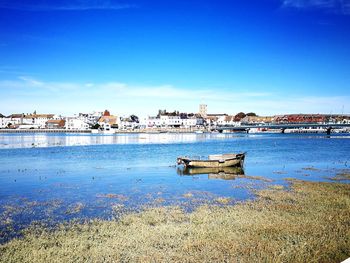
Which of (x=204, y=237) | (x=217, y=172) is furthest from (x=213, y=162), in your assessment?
(x=204, y=237)

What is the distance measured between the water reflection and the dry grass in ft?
48.0

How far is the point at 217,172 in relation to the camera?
38594 millimetres

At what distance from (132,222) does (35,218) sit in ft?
19.8

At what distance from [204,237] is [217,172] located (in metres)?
24.5

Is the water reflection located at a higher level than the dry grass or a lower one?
lower

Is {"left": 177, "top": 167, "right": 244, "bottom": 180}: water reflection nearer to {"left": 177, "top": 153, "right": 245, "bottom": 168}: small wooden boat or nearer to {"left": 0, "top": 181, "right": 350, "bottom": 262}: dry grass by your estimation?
{"left": 177, "top": 153, "right": 245, "bottom": 168}: small wooden boat

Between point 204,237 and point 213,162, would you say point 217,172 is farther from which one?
point 204,237

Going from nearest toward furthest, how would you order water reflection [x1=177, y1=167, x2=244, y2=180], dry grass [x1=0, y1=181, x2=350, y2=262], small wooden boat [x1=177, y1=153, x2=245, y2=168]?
dry grass [x1=0, y1=181, x2=350, y2=262]
water reflection [x1=177, y1=167, x2=244, y2=180]
small wooden boat [x1=177, y1=153, x2=245, y2=168]

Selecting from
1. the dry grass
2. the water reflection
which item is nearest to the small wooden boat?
the water reflection

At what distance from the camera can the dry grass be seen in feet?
40.8

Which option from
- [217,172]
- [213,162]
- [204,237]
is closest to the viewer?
[204,237]

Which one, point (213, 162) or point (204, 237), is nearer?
point (204, 237)

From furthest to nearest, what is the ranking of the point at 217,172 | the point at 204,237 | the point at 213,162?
1. the point at 213,162
2. the point at 217,172
3. the point at 204,237

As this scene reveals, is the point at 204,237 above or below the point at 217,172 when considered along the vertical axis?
above
